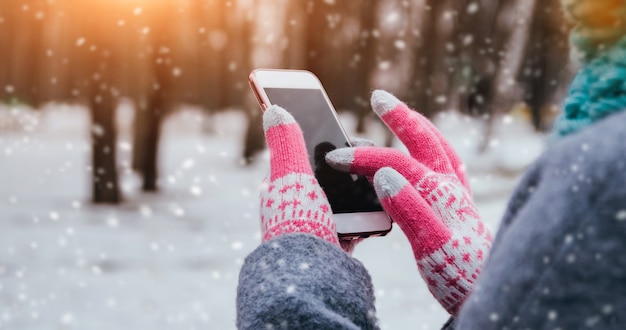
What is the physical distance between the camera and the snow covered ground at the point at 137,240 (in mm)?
3645

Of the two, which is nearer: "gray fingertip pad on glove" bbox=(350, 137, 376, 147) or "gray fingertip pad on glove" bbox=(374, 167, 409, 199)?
"gray fingertip pad on glove" bbox=(374, 167, 409, 199)

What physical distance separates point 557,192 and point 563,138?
56 millimetres

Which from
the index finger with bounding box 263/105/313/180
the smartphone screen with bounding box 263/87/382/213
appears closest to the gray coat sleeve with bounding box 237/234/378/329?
the index finger with bounding box 263/105/313/180

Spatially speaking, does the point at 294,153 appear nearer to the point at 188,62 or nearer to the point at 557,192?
the point at 557,192

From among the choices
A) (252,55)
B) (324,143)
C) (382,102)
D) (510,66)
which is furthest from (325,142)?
(510,66)

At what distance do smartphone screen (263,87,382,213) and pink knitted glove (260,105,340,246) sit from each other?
0.11m

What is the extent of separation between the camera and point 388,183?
0.90 m

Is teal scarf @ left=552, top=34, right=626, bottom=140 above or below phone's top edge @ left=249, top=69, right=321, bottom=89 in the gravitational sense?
above

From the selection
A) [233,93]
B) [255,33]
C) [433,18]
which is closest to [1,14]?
[255,33]

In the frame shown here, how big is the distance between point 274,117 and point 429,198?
29 cm

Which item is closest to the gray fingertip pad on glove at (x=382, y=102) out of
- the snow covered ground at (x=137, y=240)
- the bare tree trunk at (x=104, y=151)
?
the snow covered ground at (x=137, y=240)

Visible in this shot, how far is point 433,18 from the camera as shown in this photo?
10.1 meters

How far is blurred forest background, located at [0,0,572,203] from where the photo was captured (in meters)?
6.57

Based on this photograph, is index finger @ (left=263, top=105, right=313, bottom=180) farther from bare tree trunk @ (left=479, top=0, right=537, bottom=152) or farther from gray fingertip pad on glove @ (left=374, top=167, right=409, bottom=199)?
bare tree trunk @ (left=479, top=0, right=537, bottom=152)
